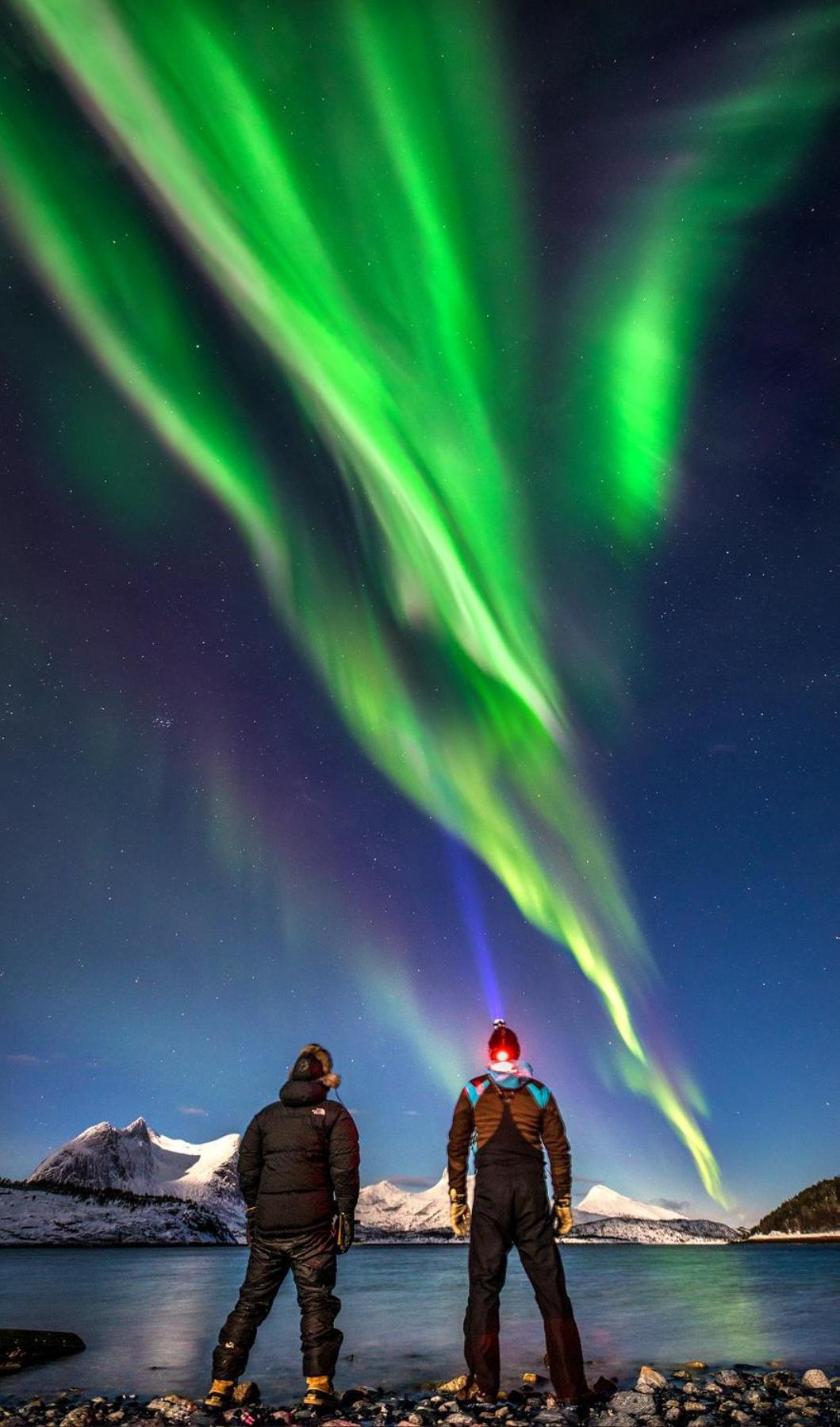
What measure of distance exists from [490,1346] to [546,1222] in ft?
4.71

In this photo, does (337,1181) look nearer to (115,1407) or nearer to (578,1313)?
(115,1407)

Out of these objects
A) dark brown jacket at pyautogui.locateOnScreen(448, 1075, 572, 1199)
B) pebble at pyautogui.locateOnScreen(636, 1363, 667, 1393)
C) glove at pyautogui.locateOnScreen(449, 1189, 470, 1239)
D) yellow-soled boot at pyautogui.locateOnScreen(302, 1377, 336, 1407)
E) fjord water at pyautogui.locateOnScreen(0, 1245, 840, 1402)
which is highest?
dark brown jacket at pyautogui.locateOnScreen(448, 1075, 572, 1199)

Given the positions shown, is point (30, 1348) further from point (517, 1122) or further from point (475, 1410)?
point (517, 1122)

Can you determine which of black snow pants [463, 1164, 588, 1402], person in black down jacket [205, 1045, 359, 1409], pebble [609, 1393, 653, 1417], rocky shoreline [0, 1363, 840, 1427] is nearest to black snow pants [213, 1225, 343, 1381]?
person in black down jacket [205, 1045, 359, 1409]

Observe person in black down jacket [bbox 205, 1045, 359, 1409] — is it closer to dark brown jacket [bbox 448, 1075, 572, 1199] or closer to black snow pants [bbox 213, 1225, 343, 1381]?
black snow pants [bbox 213, 1225, 343, 1381]

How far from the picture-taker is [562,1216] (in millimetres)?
9383

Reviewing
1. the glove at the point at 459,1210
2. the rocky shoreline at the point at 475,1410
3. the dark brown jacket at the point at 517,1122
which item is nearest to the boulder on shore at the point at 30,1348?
the rocky shoreline at the point at 475,1410

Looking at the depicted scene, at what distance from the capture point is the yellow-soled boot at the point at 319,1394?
8.58 m

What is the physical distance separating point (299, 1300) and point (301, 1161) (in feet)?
4.22

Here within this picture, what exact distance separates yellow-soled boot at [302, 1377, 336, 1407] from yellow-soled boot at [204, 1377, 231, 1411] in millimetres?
840

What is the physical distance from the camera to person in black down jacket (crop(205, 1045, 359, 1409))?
8883 mm

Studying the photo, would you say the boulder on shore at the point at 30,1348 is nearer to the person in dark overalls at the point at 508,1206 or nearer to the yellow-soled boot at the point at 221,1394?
the yellow-soled boot at the point at 221,1394

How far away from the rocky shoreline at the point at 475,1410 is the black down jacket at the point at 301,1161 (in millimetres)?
1695

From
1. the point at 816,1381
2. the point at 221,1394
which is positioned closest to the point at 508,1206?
the point at 221,1394
